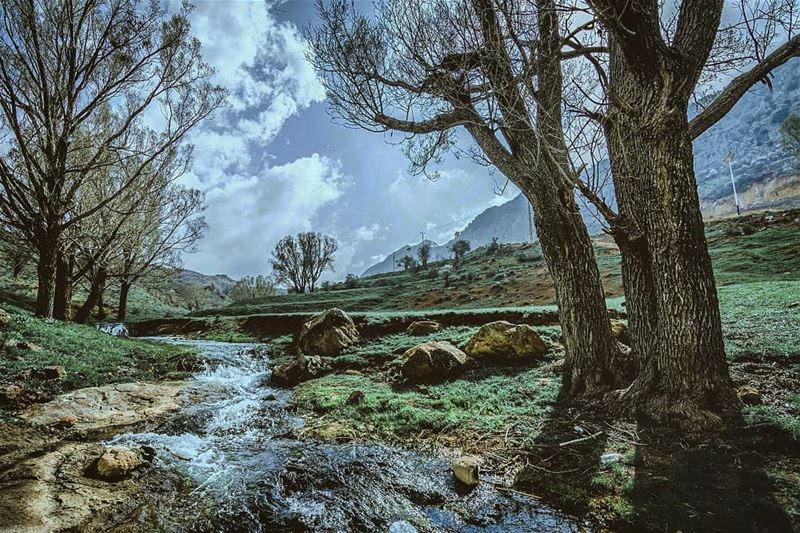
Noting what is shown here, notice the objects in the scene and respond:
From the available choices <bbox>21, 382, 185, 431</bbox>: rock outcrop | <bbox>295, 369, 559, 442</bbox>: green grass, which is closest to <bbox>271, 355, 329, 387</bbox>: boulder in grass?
<bbox>295, 369, 559, 442</bbox>: green grass

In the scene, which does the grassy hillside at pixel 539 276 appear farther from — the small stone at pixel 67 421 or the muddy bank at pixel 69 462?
the small stone at pixel 67 421

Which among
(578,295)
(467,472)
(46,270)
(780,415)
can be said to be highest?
(46,270)

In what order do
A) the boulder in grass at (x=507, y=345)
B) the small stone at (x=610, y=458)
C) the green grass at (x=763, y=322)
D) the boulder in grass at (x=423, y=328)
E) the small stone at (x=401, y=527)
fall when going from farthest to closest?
the boulder in grass at (x=423, y=328) → the boulder in grass at (x=507, y=345) → the green grass at (x=763, y=322) → the small stone at (x=610, y=458) → the small stone at (x=401, y=527)

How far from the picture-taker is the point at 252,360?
12016 millimetres

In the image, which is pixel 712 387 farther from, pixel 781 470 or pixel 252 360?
pixel 252 360

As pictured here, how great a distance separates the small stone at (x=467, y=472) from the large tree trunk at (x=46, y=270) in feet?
44.8

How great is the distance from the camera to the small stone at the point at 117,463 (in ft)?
12.6

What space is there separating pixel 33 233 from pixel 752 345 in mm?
18829

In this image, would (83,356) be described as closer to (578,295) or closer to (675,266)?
(578,295)

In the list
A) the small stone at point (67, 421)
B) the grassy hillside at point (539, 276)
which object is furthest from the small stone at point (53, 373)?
the grassy hillside at point (539, 276)

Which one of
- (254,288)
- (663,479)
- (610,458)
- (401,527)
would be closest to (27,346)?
(401,527)

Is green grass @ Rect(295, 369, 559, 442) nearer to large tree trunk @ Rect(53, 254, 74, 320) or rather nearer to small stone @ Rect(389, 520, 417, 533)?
small stone @ Rect(389, 520, 417, 533)

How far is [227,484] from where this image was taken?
3.94m

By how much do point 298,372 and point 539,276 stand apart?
22355 mm
